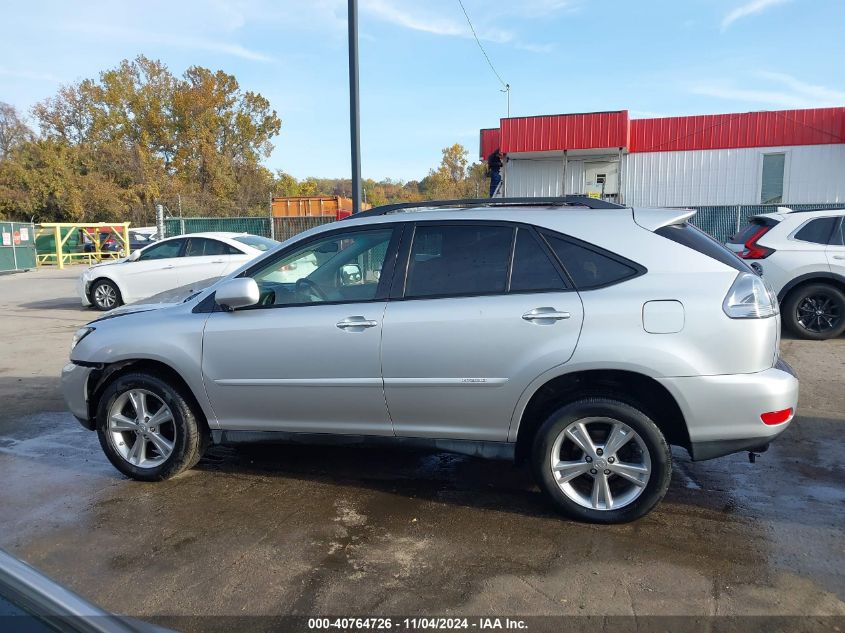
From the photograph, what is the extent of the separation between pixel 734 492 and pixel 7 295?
1830 cm

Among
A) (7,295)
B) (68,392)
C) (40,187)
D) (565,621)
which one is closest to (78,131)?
(40,187)

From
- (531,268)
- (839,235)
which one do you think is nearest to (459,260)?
(531,268)

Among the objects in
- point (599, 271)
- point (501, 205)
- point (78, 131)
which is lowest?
point (599, 271)

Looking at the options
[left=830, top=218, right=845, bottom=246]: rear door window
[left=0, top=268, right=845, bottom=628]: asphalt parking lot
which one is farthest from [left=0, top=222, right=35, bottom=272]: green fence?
[left=830, top=218, right=845, bottom=246]: rear door window

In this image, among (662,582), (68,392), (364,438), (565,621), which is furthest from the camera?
(68,392)

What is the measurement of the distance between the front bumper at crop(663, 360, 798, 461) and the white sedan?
993 cm

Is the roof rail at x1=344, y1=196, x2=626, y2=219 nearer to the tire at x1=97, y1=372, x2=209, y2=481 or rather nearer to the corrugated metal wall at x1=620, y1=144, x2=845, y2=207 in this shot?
the tire at x1=97, y1=372, x2=209, y2=481

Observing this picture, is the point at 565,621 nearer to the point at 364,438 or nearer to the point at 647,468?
the point at 647,468

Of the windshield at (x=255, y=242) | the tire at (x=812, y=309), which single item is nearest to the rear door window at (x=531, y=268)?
the tire at (x=812, y=309)

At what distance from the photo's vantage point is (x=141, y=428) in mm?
4398

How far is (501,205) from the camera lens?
165 inches

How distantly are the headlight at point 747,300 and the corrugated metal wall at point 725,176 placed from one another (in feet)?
67.2

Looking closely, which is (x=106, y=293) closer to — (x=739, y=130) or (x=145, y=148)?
(x=739, y=130)

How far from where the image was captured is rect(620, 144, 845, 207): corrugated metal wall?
21.5 metres
